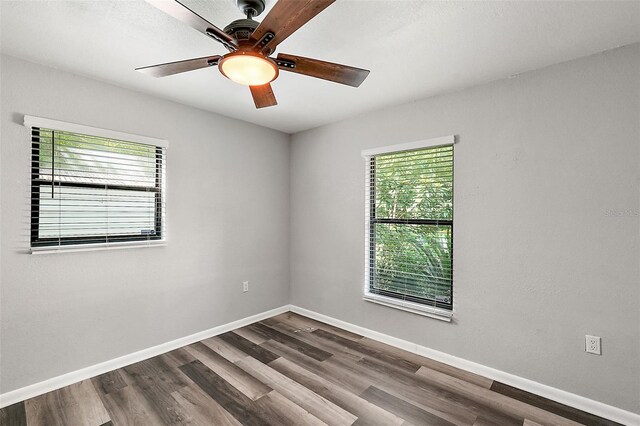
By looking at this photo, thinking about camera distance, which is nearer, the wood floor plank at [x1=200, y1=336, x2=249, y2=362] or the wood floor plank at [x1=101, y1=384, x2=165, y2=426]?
the wood floor plank at [x1=101, y1=384, x2=165, y2=426]

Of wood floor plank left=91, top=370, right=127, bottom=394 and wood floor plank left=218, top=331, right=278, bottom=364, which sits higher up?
wood floor plank left=218, top=331, right=278, bottom=364

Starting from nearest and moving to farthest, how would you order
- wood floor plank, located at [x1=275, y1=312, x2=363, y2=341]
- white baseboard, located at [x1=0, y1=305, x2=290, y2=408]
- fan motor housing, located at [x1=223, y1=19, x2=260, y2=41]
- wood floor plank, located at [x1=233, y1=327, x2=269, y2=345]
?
fan motor housing, located at [x1=223, y1=19, x2=260, y2=41]
white baseboard, located at [x1=0, y1=305, x2=290, y2=408]
wood floor plank, located at [x1=233, y1=327, x2=269, y2=345]
wood floor plank, located at [x1=275, y1=312, x2=363, y2=341]

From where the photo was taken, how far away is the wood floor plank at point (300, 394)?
2.00 metres

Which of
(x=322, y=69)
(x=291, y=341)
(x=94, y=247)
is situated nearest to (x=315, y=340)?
(x=291, y=341)

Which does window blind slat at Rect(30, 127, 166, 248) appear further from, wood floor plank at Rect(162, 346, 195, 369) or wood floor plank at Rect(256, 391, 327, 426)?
wood floor plank at Rect(256, 391, 327, 426)

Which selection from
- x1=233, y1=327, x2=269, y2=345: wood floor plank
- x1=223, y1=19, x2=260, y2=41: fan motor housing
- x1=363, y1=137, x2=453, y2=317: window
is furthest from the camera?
x1=233, y1=327, x2=269, y2=345: wood floor plank

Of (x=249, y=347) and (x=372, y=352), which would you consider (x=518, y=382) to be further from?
(x=249, y=347)

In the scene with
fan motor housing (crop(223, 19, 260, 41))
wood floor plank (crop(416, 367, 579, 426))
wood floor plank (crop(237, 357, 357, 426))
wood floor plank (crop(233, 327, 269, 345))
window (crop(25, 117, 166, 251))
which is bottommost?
wood floor plank (crop(237, 357, 357, 426))

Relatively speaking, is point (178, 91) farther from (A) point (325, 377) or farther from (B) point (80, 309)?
(A) point (325, 377)

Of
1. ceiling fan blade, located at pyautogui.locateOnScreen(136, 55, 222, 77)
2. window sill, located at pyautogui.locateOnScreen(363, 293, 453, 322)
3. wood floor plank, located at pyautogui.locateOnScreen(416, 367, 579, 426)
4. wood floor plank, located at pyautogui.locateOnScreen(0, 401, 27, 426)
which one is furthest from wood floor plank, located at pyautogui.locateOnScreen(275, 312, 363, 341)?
ceiling fan blade, located at pyautogui.locateOnScreen(136, 55, 222, 77)

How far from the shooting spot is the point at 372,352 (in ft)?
9.53

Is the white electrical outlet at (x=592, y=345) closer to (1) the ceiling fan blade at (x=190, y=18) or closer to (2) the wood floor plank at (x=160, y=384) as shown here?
(2) the wood floor plank at (x=160, y=384)

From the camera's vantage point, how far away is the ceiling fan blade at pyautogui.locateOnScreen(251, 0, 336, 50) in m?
1.15

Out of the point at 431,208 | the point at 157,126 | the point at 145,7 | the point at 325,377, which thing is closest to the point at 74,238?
the point at 157,126
